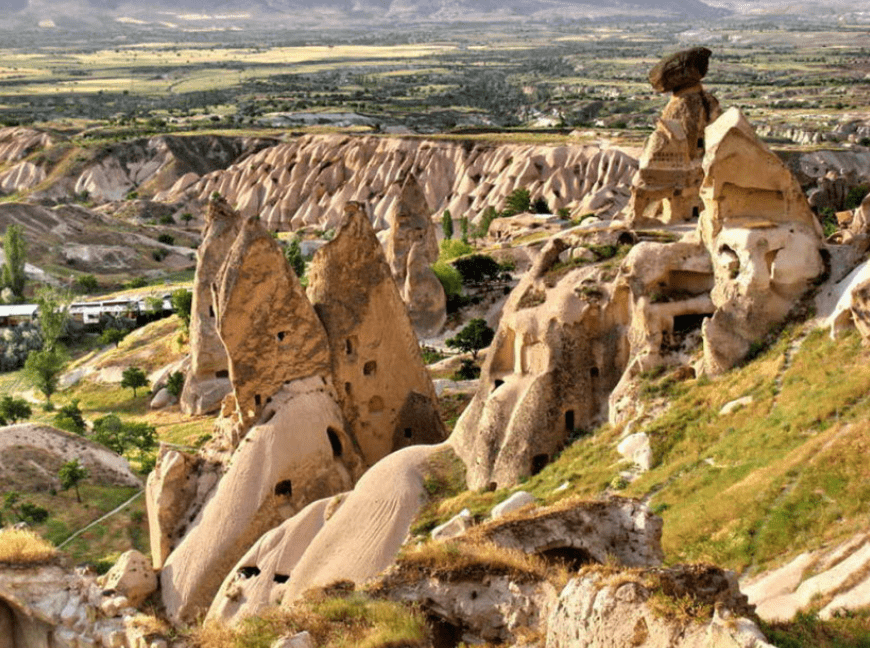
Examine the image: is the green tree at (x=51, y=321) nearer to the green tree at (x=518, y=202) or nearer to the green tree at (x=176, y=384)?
the green tree at (x=176, y=384)

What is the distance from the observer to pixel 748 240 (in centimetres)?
2277

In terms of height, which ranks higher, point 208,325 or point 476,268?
point 208,325

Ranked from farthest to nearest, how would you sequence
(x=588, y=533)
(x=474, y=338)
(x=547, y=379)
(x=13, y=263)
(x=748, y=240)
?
(x=13, y=263) < (x=474, y=338) < (x=547, y=379) < (x=748, y=240) < (x=588, y=533)

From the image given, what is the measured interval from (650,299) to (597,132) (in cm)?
8854

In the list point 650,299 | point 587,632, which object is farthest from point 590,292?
point 587,632

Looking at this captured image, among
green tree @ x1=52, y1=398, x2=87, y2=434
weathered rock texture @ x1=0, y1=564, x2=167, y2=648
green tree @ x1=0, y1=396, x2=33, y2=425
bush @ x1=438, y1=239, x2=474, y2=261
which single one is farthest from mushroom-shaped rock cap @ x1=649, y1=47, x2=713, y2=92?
weathered rock texture @ x1=0, y1=564, x2=167, y2=648

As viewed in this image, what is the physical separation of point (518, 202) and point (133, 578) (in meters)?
60.4

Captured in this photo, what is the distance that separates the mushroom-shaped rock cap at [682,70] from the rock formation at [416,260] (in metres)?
14.9

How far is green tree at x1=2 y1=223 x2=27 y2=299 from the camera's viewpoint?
70625 millimetres

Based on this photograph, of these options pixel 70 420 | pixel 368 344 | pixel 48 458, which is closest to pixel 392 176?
pixel 70 420

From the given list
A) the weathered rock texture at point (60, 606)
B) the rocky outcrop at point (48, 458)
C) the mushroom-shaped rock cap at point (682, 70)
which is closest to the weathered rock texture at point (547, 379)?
the weathered rock texture at point (60, 606)

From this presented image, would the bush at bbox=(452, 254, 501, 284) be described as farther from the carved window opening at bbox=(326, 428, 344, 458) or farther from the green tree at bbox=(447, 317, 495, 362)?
the carved window opening at bbox=(326, 428, 344, 458)

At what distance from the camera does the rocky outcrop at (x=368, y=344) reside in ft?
90.7

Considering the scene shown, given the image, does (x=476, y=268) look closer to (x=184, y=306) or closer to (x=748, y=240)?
(x=184, y=306)
